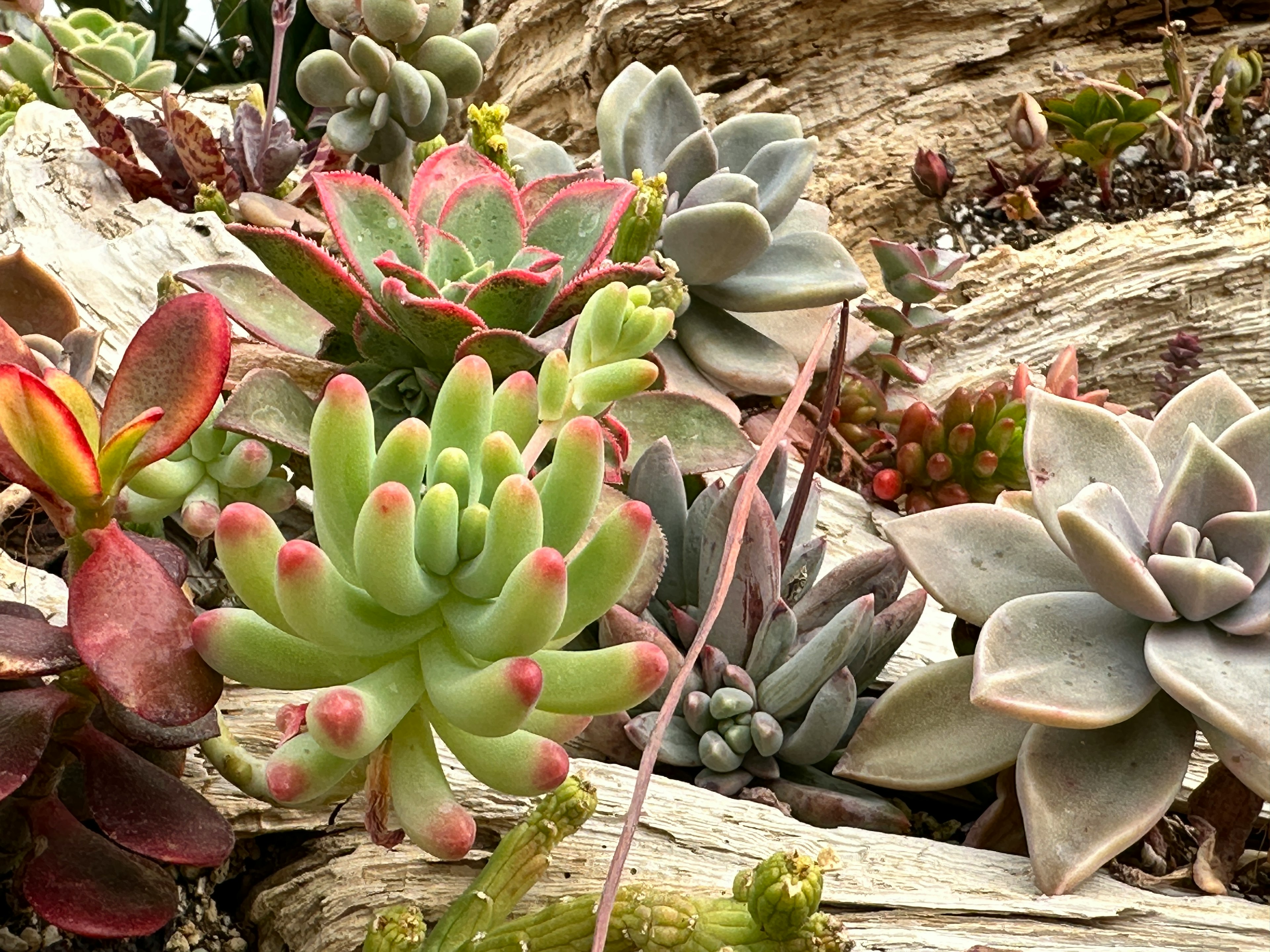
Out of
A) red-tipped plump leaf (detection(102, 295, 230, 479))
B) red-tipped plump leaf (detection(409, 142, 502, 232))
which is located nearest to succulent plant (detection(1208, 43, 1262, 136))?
red-tipped plump leaf (detection(409, 142, 502, 232))

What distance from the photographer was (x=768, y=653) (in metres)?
1.21

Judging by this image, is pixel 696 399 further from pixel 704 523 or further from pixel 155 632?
pixel 155 632

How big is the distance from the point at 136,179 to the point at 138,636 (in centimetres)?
144

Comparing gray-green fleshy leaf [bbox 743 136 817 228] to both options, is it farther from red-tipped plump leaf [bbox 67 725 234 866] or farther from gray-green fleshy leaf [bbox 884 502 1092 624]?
red-tipped plump leaf [bbox 67 725 234 866]

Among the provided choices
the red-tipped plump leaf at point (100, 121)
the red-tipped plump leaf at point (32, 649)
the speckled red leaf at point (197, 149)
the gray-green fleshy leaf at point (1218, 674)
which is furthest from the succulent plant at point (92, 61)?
the gray-green fleshy leaf at point (1218, 674)

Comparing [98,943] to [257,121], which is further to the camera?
[257,121]

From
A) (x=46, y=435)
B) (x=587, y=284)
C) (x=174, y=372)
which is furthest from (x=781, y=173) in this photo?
(x=46, y=435)

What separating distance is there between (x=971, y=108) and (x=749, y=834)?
236 centimetres

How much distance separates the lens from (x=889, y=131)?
9.46 feet

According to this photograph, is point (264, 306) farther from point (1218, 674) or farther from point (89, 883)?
point (1218, 674)

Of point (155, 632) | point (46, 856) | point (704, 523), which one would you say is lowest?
point (704, 523)

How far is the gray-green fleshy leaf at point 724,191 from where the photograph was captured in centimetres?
173

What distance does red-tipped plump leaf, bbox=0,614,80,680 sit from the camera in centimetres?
76

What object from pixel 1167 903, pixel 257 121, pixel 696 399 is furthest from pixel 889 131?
pixel 1167 903
